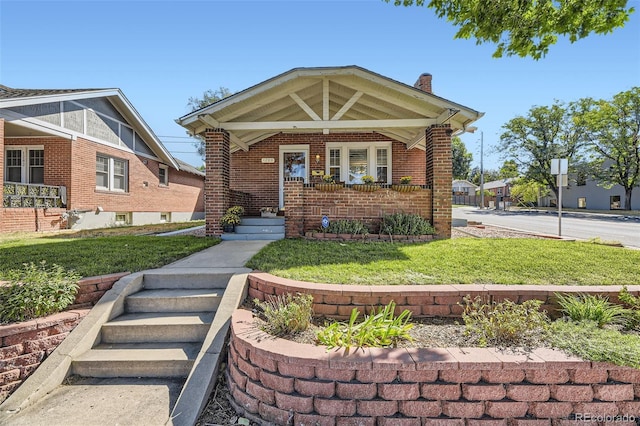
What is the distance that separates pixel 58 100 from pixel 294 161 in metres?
8.17

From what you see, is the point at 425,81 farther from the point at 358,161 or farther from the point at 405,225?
the point at 405,225

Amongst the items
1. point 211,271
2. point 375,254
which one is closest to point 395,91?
point 375,254

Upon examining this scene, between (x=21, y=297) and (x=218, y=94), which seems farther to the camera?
(x=218, y=94)

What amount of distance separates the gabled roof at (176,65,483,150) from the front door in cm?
223

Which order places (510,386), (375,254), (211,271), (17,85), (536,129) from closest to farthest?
(510,386) < (211,271) < (375,254) < (17,85) < (536,129)

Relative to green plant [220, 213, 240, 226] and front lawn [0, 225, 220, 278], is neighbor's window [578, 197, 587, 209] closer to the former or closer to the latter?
green plant [220, 213, 240, 226]

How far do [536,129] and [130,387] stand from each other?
128 feet

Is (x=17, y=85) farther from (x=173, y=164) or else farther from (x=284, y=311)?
(x=284, y=311)

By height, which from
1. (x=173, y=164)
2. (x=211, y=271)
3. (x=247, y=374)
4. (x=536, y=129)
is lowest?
(x=247, y=374)

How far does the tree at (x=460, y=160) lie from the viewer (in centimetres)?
5448

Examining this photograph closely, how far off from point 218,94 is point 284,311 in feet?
91.2

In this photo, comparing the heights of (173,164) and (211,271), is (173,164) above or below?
above

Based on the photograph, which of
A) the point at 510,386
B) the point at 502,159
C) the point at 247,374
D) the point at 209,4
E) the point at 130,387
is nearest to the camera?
the point at 510,386

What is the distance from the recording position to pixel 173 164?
16.0m
